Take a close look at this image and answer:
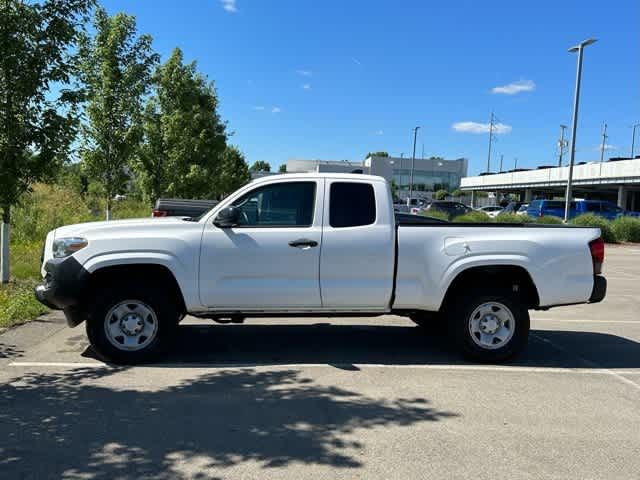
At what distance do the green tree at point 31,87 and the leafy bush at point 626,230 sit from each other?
27.4m

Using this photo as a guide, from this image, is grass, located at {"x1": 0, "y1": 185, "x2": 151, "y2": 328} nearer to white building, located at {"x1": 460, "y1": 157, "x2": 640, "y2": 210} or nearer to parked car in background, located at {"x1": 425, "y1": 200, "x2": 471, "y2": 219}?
parked car in background, located at {"x1": 425, "y1": 200, "x2": 471, "y2": 219}

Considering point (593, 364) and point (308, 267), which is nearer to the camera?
point (308, 267)

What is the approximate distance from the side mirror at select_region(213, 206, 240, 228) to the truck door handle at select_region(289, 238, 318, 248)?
0.61m

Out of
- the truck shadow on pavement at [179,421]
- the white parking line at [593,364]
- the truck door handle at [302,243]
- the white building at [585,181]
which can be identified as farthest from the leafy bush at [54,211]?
the white building at [585,181]

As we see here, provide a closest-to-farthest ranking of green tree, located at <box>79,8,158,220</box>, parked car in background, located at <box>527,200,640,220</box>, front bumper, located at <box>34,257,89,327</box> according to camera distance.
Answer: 1. front bumper, located at <box>34,257,89,327</box>
2. green tree, located at <box>79,8,158,220</box>
3. parked car in background, located at <box>527,200,640,220</box>

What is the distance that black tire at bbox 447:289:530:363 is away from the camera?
597 cm

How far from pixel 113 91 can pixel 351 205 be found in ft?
33.7

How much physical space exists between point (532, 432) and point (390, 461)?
129cm

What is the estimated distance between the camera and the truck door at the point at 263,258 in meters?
5.68

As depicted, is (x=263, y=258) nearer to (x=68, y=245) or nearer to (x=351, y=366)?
(x=351, y=366)

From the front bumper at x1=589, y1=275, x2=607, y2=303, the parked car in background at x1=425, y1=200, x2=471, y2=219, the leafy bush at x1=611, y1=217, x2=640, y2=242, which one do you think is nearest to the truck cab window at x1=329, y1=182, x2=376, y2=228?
the front bumper at x1=589, y1=275, x2=607, y2=303

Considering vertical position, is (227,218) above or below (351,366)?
above

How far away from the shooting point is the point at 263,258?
5.70 m

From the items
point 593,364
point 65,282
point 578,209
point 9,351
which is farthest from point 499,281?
point 578,209
